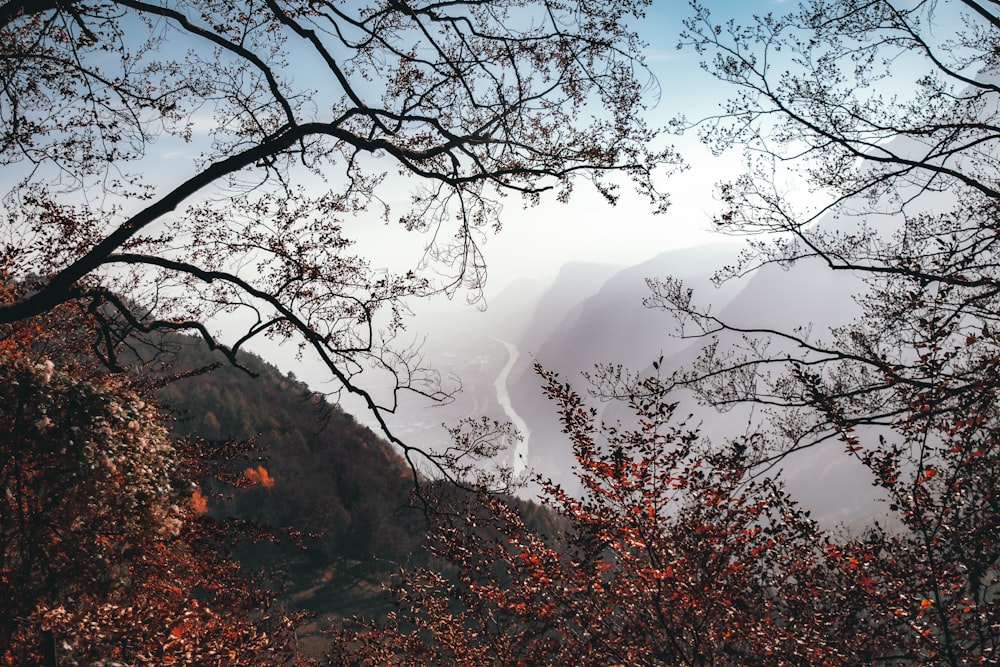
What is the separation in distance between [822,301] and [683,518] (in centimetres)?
18683

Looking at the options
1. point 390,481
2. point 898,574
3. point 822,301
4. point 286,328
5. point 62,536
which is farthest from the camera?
point 822,301

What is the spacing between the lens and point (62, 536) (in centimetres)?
552

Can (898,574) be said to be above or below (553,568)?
above

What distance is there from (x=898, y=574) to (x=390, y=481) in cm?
7198

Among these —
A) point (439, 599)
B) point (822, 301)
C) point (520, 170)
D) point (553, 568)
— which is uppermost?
point (822, 301)

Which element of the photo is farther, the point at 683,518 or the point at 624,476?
the point at 683,518

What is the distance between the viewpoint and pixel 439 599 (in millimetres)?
8508

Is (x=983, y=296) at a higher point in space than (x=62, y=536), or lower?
higher

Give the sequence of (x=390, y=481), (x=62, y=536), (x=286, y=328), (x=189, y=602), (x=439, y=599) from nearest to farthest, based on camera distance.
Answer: (x=62, y=536), (x=189, y=602), (x=286, y=328), (x=439, y=599), (x=390, y=481)

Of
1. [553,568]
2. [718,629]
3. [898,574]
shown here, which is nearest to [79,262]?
[553,568]

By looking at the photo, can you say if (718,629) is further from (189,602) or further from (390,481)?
(390,481)

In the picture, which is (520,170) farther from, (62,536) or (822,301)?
(822,301)

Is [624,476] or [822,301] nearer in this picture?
[624,476]

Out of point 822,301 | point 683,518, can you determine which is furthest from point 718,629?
point 822,301
